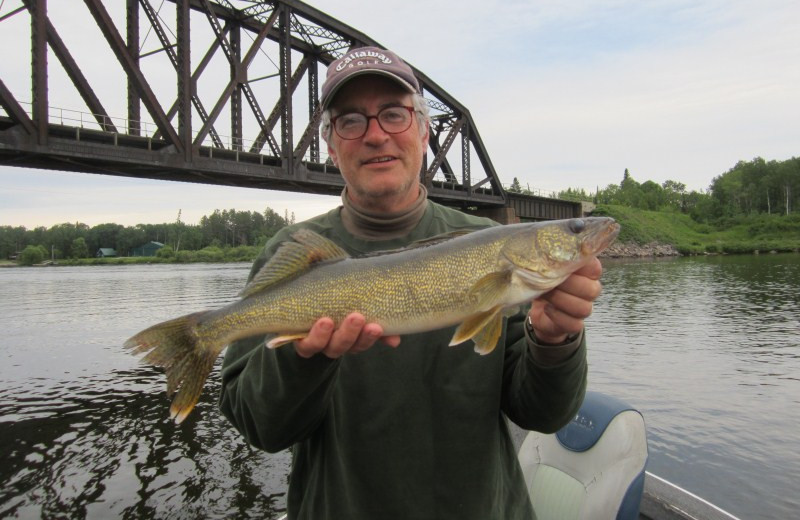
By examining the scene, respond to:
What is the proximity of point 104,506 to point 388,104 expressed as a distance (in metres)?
8.31

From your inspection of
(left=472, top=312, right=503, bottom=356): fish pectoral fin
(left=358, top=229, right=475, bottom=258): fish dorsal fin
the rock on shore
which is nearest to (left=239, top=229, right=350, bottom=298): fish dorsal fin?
(left=358, top=229, right=475, bottom=258): fish dorsal fin

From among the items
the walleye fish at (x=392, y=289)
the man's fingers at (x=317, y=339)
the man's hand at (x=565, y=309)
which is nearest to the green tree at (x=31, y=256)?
the walleye fish at (x=392, y=289)

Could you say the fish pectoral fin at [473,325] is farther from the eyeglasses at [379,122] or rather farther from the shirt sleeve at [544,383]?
the eyeglasses at [379,122]

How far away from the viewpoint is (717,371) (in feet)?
47.1

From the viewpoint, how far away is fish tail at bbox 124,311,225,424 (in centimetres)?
277

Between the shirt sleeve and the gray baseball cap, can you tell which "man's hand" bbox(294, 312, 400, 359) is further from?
the gray baseball cap

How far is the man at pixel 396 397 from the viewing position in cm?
245

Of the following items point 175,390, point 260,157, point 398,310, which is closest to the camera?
point 398,310

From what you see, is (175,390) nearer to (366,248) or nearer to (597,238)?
(366,248)

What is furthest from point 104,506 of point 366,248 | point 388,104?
point 388,104

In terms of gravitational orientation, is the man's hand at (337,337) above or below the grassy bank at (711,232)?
below

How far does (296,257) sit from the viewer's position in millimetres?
2795

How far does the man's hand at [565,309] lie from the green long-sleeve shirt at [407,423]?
145 mm

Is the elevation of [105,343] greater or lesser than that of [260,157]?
lesser
